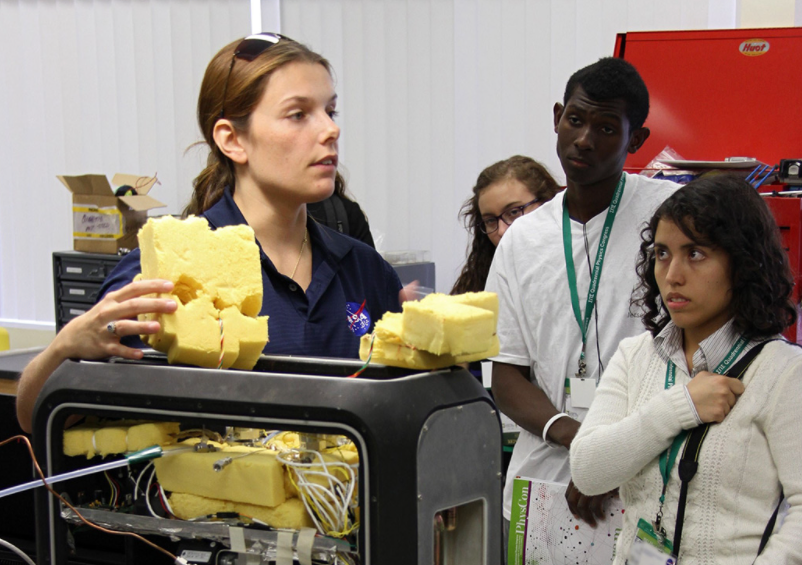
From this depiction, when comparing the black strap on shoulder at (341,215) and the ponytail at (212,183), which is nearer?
the ponytail at (212,183)

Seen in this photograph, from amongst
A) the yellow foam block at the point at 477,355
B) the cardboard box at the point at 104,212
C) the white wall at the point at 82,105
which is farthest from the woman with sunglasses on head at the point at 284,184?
the white wall at the point at 82,105

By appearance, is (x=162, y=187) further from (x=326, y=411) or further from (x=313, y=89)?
(x=326, y=411)

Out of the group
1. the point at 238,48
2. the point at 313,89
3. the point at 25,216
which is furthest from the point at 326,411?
the point at 25,216

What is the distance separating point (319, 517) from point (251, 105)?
2.18ft

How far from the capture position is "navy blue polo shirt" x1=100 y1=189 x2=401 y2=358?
4.00ft

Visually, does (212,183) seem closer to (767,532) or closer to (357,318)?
(357,318)

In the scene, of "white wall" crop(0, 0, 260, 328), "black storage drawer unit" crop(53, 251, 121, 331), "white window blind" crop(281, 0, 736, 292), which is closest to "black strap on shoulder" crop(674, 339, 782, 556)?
"white window blind" crop(281, 0, 736, 292)

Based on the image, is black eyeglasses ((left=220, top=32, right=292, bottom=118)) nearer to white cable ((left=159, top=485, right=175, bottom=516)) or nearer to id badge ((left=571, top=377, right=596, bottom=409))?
white cable ((left=159, top=485, right=175, bottom=516))

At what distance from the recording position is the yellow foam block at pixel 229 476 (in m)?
0.90

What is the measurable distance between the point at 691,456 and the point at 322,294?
0.62 meters

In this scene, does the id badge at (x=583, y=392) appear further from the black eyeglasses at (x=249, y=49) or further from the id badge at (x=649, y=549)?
the black eyeglasses at (x=249, y=49)

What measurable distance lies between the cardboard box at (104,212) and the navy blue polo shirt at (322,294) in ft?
8.13

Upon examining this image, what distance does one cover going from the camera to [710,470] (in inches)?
47.3

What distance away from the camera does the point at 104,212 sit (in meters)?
3.71
